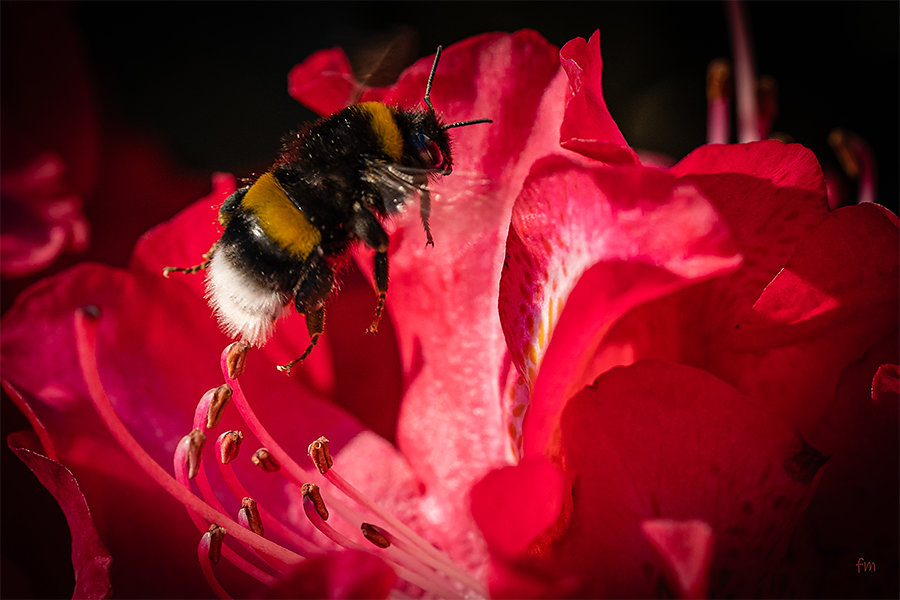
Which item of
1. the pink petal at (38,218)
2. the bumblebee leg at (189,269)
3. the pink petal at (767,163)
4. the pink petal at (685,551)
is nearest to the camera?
the pink petal at (685,551)

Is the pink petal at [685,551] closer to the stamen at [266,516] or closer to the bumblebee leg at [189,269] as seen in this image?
the stamen at [266,516]

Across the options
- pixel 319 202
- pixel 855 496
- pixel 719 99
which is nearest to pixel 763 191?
pixel 855 496

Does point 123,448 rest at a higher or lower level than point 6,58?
lower

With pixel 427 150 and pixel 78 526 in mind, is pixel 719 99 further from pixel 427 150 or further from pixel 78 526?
pixel 78 526

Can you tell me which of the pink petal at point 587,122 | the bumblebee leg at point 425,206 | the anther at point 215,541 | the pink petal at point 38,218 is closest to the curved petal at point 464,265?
the bumblebee leg at point 425,206

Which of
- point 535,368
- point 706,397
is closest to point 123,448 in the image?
point 535,368

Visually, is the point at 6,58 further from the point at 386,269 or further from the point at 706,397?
the point at 706,397
